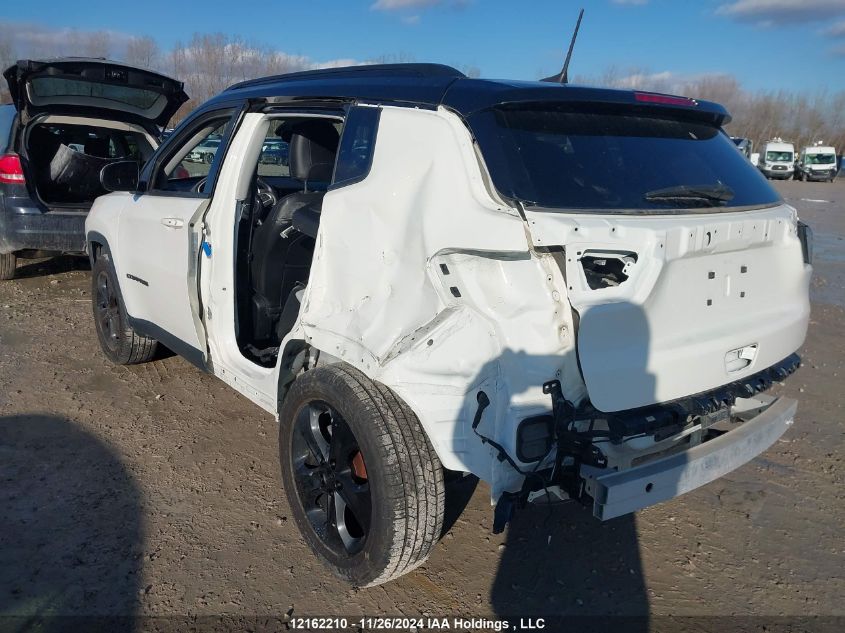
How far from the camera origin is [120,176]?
13.6 ft

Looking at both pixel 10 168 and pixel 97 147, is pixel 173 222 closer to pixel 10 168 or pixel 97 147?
pixel 10 168

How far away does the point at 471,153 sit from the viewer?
2.33 metres

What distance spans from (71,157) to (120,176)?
3867mm

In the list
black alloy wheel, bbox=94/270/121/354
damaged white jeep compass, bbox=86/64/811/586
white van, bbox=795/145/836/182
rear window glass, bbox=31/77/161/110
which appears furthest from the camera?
white van, bbox=795/145/836/182

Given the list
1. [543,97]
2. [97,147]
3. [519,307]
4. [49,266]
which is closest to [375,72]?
[543,97]

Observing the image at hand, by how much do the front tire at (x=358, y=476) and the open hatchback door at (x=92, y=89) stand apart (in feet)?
15.6

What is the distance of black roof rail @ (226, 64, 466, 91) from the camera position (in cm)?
276

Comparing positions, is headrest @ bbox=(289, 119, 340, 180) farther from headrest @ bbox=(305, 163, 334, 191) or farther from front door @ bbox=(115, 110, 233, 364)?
front door @ bbox=(115, 110, 233, 364)

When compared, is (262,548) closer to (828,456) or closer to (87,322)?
(828,456)

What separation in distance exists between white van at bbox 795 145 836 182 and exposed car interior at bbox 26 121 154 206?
42771mm

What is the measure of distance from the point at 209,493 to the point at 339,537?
997 mm

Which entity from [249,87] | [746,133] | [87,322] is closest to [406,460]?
[249,87]

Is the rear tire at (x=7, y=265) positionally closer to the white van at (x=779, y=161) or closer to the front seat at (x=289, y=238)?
the front seat at (x=289, y=238)

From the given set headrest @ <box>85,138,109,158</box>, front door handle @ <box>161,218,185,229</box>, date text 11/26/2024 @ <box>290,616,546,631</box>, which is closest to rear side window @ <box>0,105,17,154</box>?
headrest @ <box>85,138,109,158</box>
